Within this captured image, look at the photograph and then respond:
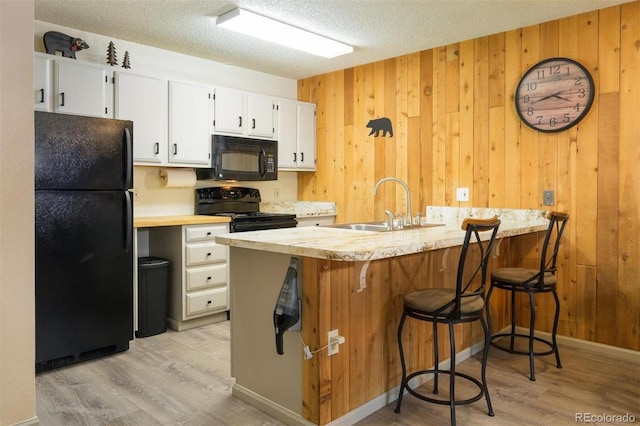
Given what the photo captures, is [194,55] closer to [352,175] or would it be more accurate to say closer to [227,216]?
[227,216]

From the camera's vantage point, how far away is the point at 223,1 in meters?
3.14

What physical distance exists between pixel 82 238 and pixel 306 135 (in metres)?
2.74

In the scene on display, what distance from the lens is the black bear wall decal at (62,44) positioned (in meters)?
3.46

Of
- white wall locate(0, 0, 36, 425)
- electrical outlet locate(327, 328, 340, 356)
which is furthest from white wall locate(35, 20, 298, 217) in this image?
electrical outlet locate(327, 328, 340, 356)

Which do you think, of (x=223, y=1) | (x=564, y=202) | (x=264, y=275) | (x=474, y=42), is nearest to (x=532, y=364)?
(x=564, y=202)

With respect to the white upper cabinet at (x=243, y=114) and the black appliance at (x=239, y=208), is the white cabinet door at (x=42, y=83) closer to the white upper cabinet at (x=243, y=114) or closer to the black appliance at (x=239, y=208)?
the white upper cabinet at (x=243, y=114)

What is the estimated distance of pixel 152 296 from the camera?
371 cm

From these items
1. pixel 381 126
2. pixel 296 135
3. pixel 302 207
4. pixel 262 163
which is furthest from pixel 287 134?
pixel 381 126

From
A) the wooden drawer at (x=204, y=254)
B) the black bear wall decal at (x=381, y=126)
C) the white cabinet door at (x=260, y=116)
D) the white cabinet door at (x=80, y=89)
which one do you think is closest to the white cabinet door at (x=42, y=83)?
the white cabinet door at (x=80, y=89)

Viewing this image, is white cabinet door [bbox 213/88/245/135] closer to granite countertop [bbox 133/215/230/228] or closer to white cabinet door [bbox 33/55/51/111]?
granite countertop [bbox 133/215/230/228]

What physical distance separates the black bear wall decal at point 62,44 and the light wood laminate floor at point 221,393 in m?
2.31

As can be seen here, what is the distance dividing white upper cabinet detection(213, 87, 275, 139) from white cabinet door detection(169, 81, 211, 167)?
13 cm

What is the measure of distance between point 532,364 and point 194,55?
385 centimetres

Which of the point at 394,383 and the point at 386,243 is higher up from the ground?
the point at 386,243
